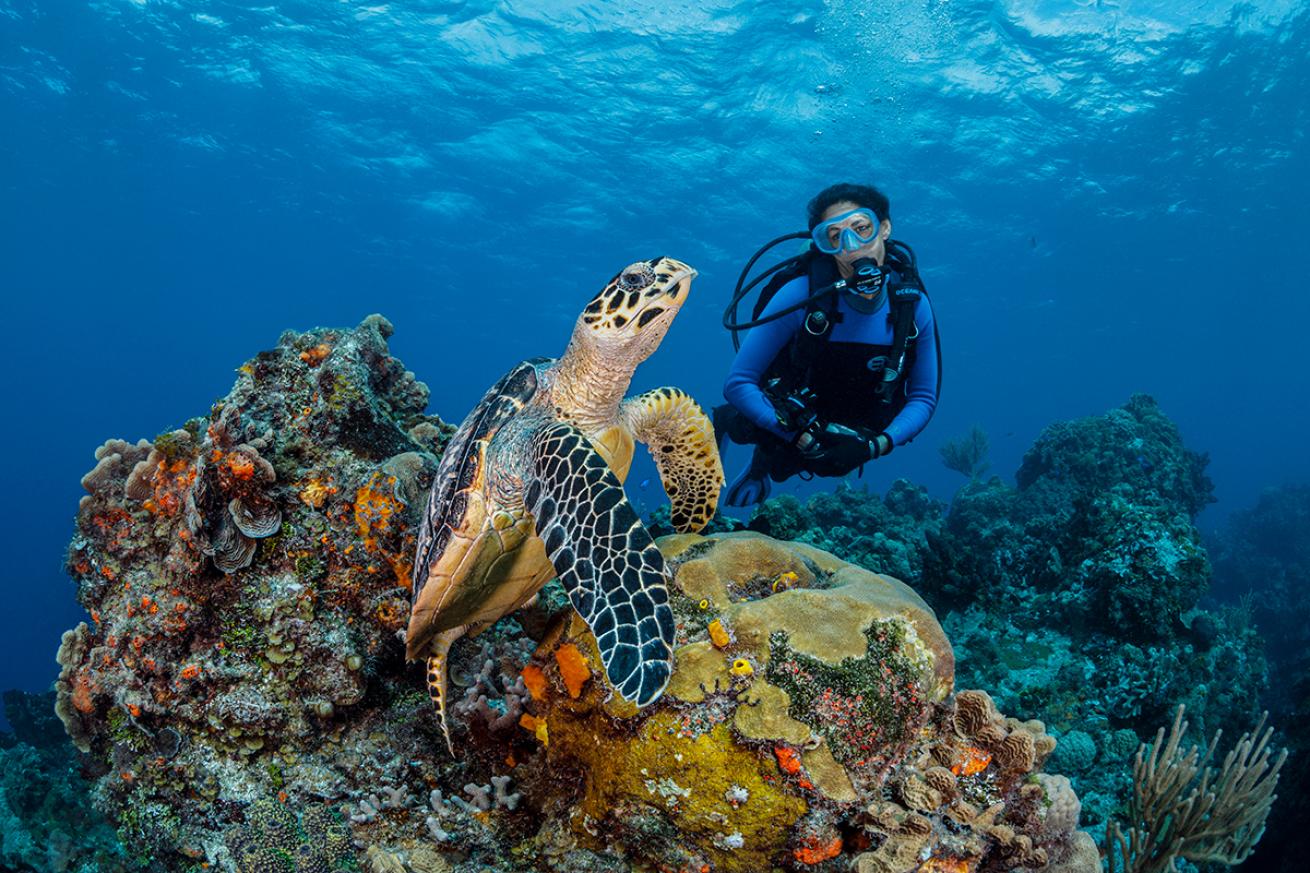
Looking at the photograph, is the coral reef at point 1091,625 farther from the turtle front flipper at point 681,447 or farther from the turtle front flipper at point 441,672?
the turtle front flipper at point 441,672

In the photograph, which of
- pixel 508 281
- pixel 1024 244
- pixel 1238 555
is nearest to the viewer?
pixel 1238 555

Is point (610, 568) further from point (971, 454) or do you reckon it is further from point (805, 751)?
point (971, 454)

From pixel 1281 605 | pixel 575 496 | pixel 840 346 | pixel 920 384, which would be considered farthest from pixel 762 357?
Result: pixel 1281 605

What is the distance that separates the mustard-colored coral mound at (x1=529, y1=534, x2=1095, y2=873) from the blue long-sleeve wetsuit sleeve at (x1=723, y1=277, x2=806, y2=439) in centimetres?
280

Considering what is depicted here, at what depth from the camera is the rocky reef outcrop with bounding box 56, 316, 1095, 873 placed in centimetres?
230

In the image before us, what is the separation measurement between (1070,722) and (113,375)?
12078 centimetres

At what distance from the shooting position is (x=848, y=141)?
976 inches

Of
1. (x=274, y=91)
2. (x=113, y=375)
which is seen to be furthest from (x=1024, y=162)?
(x=113, y=375)

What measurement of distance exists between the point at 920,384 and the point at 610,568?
4.42 meters

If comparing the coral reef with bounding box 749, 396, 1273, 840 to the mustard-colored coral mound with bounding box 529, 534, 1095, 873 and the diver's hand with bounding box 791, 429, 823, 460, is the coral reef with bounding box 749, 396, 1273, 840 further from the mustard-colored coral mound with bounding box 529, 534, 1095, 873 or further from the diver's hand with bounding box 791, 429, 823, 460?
the mustard-colored coral mound with bounding box 529, 534, 1095, 873

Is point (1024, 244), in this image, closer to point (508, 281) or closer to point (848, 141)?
point (848, 141)

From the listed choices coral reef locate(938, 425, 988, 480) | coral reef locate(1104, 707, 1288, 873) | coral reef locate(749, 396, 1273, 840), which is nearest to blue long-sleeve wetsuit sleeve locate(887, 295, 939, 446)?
coral reef locate(749, 396, 1273, 840)

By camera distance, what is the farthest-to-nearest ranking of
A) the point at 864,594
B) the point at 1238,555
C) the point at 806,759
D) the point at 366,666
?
the point at 1238,555, the point at 366,666, the point at 864,594, the point at 806,759

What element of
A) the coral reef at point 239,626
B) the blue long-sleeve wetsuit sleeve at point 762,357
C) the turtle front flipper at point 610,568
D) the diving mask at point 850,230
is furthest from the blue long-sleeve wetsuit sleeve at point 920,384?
the coral reef at point 239,626
